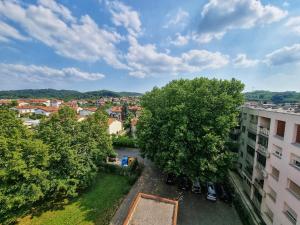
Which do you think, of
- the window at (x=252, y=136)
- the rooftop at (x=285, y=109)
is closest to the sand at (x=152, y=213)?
the rooftop at (x=285, y=109)

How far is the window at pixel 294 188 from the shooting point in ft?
43.3

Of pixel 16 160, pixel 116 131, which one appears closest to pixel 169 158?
pixel 16 160

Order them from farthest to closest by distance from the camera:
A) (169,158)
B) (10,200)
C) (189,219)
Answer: (169,158) → (189,219) → (10,200)

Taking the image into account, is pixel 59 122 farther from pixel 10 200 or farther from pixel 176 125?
pixel 176 125

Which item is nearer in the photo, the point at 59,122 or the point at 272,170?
the point at 272,170

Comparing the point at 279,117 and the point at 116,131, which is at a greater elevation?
the point at 279,117

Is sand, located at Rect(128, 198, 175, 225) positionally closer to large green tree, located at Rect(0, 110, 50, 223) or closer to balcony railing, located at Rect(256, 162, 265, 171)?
large green tree, located at Rect(0, 110, 50, 223)

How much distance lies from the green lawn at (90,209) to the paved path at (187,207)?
1.04 m

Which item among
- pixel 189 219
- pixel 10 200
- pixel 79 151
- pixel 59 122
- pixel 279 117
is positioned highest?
pixel 279 117

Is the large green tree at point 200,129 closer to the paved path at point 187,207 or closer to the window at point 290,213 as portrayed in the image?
the paved path at point 187,207

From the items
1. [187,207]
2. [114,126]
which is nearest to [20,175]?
[187,207]

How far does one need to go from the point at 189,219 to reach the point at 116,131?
39732 mm

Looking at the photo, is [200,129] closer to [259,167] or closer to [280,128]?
[280,128]

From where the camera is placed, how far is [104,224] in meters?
16.8
